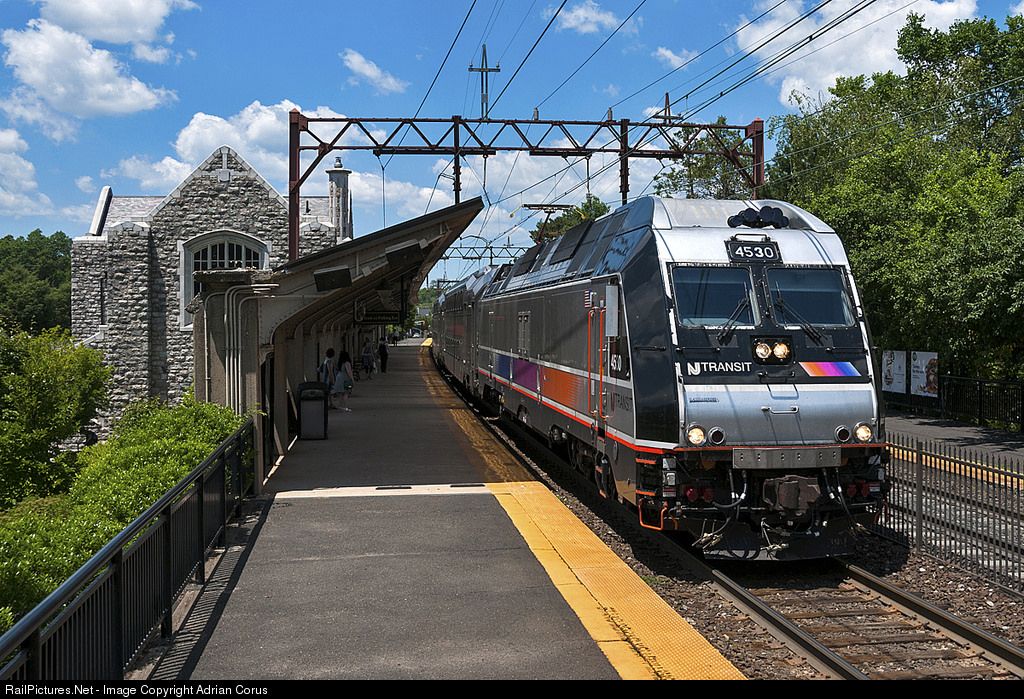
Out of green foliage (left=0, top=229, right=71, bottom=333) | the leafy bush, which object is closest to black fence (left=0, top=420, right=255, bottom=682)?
the leafy bush

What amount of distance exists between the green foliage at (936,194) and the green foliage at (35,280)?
5102 cm

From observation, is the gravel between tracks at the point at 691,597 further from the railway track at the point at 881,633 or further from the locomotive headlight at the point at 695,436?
the locomotive headlight at the point at 695,436

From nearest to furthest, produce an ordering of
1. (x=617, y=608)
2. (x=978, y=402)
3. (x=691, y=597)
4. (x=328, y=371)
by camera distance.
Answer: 1. (x=617, y=608)
2. (x=691, y=597)
3. (x=978, y=402)
4. (x=328, y=371)

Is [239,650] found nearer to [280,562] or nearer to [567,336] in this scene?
[280,562]

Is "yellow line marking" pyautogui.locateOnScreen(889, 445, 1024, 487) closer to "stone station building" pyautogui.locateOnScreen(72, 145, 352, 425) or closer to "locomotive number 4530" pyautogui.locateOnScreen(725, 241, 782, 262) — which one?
"locomotive number 4530" pyautogui.locateOnScreen(725, 241, 782, 262)

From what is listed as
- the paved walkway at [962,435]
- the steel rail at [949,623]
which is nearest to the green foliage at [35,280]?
the paved walkway at [962,435]

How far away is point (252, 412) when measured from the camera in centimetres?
1350

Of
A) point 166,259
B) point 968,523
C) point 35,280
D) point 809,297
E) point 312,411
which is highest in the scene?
point 35,280

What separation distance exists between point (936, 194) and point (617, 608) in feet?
68.0

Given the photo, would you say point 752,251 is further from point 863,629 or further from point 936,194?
point 936,194

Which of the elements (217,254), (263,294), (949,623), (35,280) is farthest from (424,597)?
(35,280)

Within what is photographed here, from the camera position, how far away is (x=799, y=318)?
9500 mm

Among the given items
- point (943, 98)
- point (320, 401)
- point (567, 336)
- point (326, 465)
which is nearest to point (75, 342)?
point (320, 401)

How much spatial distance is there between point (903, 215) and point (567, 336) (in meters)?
17.2
